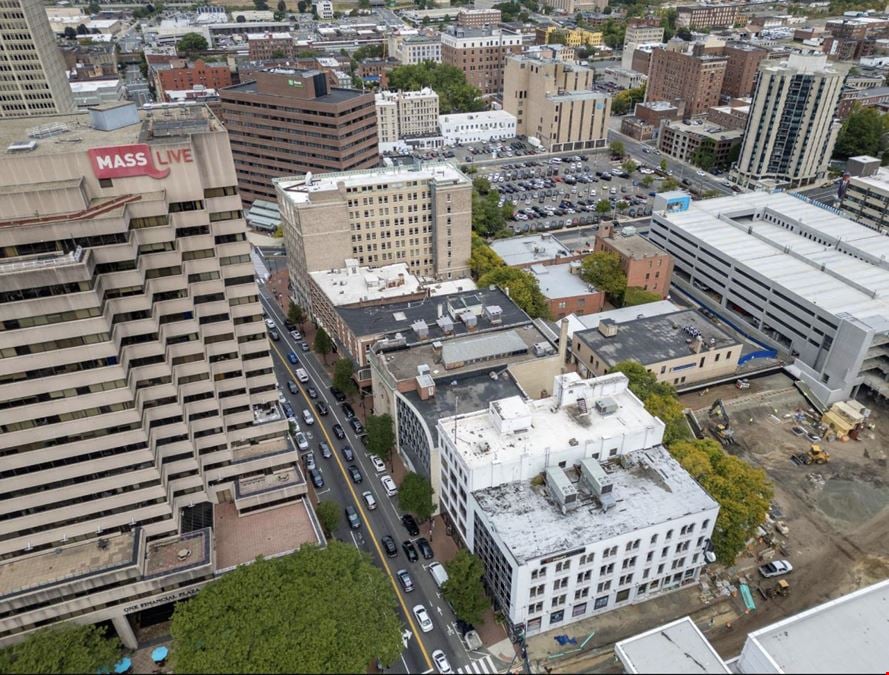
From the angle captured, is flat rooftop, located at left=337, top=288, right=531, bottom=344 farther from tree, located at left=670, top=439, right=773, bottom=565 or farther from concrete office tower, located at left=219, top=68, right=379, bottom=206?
concrete office tower, located at left=219, top=68, right=379, bottom=206

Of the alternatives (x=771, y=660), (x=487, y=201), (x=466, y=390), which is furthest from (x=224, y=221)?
(x=487, y=201)

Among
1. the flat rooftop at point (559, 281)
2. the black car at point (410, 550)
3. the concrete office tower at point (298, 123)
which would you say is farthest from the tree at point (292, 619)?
the concrete office tower at point (298, 123)

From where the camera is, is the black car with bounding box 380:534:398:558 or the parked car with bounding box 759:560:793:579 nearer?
the parked car with bounding box 759:560:793:579

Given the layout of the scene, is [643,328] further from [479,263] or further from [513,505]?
[513,505]

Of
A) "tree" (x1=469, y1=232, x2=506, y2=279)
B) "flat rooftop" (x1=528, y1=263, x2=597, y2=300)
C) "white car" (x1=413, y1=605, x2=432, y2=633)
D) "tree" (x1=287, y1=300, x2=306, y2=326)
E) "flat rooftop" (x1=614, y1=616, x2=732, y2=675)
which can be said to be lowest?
"white car" (x1=413, y1=605, x2=432, y2=633)

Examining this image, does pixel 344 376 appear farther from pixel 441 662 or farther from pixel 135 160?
pixel 135 160

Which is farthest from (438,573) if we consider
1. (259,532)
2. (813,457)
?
(813,457)

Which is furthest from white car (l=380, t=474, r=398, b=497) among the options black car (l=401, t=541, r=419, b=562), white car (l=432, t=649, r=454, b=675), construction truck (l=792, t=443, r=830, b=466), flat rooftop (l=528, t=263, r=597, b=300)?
construction truck (l=792, t=443, r=830, b=466)
